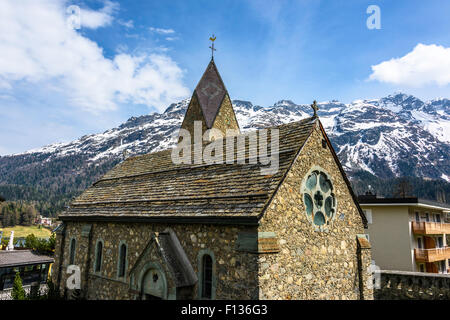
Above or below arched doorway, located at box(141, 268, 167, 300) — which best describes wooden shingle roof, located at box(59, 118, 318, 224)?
above

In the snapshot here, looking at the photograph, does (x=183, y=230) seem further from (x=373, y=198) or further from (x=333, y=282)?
(x=373, y=198)

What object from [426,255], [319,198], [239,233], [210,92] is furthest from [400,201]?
[239,233]

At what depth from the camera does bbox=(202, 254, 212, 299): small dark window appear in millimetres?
9586

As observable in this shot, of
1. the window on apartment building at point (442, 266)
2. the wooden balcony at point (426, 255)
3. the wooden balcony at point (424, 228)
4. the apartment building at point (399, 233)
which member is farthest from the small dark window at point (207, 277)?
the window on apartment building at point (442, 266)

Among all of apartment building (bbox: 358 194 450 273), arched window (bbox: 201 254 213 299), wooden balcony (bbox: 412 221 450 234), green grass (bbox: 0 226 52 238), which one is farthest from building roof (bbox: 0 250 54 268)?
green grass (bbox: 0 226 52 238)

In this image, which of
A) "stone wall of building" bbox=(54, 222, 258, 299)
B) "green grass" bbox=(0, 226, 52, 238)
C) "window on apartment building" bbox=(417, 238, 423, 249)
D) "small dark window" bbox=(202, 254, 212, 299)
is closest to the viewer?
"stone wall of building" bbox=(54, 222, 258, 299)

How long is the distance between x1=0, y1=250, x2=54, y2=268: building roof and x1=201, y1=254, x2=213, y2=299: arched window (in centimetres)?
2344

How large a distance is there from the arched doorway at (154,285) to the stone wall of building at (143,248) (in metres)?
0.79

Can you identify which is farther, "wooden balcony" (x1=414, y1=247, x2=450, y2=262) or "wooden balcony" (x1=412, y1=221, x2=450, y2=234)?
"wooden balcony" (x1=412, y1=221, x2=450, y2=234)

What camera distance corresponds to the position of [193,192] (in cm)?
1194

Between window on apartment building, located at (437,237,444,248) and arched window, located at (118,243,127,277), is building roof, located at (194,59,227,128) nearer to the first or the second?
arched window, located at (118,243,127,277)

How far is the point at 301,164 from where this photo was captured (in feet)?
34.7

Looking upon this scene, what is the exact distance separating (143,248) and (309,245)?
6536 mm
